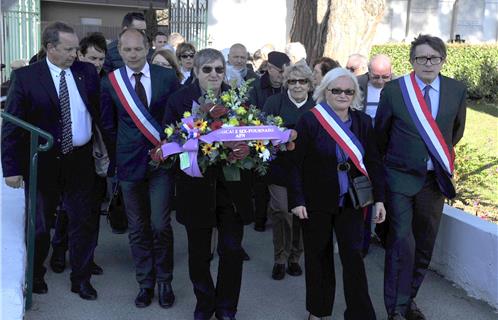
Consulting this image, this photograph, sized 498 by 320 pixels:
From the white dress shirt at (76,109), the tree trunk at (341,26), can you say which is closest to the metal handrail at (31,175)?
the white dress shirt at (76,109)

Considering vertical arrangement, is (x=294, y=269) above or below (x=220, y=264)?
below

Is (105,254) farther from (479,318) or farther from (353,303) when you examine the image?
(479,318)

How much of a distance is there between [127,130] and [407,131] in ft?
6.66

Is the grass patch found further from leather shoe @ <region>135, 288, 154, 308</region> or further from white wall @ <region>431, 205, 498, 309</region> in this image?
leather shoe @ <region>135, 288, 154, 308</region>

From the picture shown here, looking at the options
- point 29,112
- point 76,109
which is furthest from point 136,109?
point 29,112

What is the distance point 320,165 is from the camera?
420 cm

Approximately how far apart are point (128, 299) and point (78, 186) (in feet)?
3.14

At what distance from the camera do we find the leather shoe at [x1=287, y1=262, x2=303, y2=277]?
18.1 feet

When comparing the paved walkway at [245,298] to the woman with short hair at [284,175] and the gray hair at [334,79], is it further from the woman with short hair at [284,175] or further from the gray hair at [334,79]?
the gray hair at [334,79]

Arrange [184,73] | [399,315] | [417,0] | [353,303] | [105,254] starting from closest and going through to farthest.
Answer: [353,303]
[399,315]
[105,254]
[184,73]
[417,0]

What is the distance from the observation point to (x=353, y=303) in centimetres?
422

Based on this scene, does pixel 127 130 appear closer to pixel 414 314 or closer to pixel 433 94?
pixel 433 94

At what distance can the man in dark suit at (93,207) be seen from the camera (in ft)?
16.2

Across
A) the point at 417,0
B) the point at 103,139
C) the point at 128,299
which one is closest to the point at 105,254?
the point at 128,299
